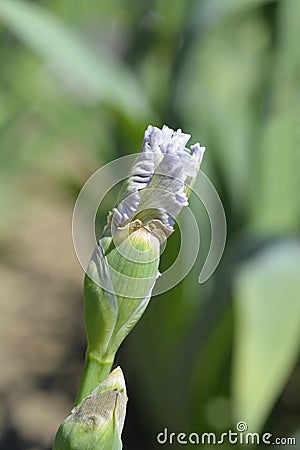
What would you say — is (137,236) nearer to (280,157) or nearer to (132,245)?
(132,245)

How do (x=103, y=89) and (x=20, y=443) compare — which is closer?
(x=103, y=89)

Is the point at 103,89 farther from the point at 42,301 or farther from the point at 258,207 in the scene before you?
the point at 42,301

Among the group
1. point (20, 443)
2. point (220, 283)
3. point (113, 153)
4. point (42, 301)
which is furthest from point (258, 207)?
point (42, 301)

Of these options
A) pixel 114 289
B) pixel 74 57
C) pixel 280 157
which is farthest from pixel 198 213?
pixel 114 289

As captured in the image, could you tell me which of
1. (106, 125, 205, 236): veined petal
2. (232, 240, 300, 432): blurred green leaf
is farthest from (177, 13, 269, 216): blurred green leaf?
(106, 125, 205, 236): veined petal

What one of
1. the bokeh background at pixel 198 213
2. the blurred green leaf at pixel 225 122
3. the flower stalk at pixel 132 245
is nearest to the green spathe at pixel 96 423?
the flower stalk at pixel 132 245

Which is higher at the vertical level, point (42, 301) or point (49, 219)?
point (49, 219)
